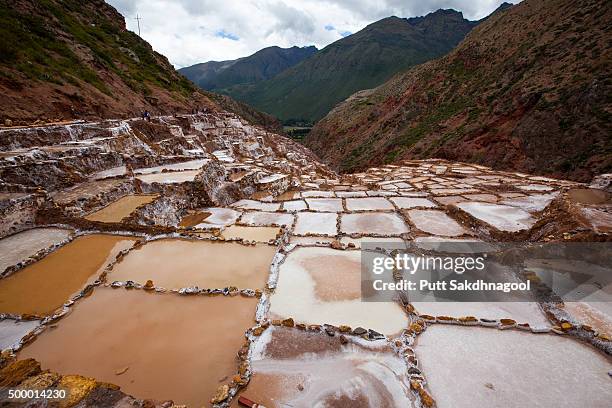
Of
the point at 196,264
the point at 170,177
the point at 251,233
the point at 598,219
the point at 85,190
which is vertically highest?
the point at 170,177

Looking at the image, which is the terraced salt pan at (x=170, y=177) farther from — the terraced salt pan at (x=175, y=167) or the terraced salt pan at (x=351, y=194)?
the terraced salt pan at (x=351, y=194)

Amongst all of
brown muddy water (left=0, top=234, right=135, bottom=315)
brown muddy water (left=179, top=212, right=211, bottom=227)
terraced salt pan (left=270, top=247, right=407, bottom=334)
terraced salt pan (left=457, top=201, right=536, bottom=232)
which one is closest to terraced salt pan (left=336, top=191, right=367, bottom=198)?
terraced salt pan (left=457, top=201, right=536, bottom=232)

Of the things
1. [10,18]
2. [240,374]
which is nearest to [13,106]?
[10,18]

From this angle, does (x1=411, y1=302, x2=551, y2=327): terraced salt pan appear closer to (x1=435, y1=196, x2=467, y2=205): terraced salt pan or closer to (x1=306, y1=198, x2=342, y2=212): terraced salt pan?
(x1=306, y1=198, x2=342, y2=212): terraced salt pan

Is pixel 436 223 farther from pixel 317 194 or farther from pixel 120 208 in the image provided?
pixel 120 208

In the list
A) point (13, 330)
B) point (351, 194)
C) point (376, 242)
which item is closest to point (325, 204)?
point (351, 194)
